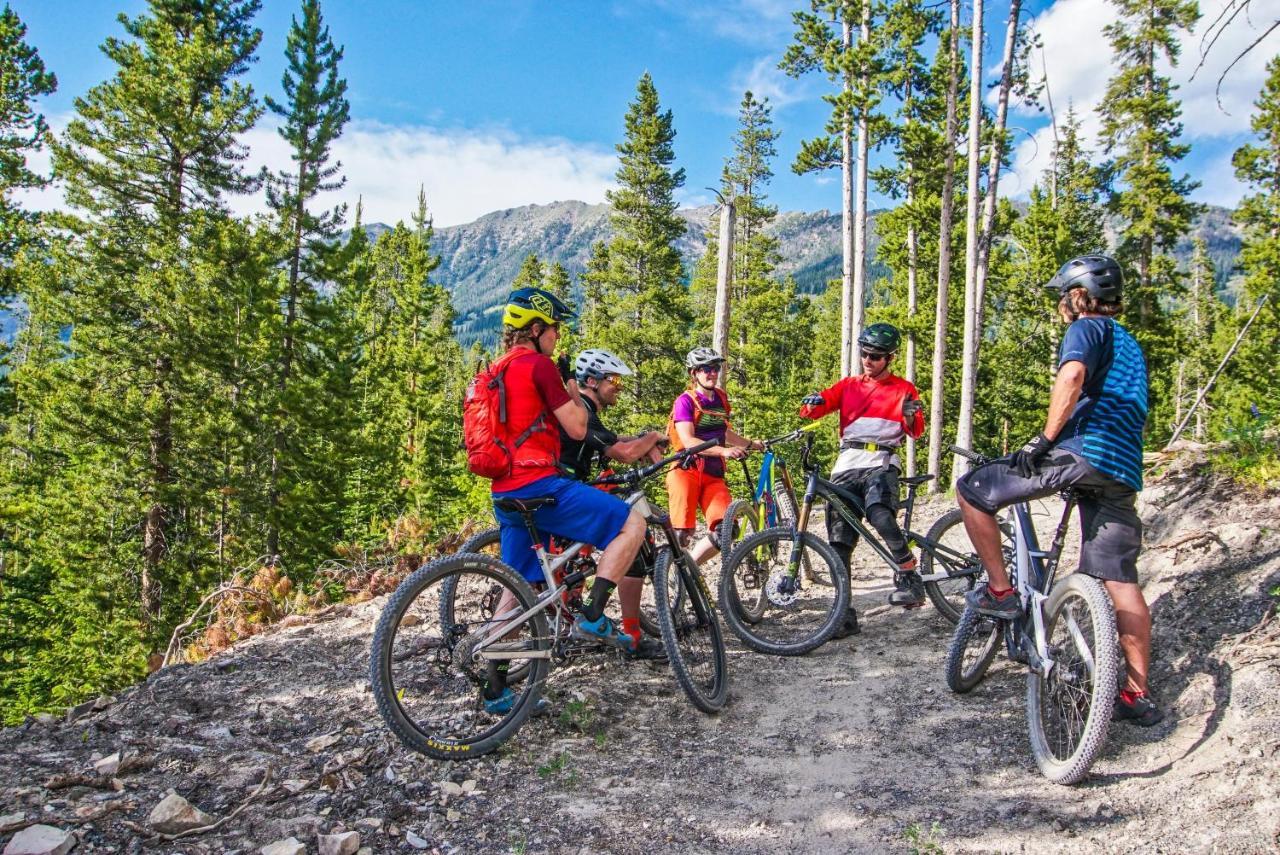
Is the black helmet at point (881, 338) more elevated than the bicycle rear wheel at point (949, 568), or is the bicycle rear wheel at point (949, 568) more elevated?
the black helmet at point (881, 338)

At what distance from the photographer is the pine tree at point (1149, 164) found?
2364cm

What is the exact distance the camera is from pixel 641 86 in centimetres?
2958

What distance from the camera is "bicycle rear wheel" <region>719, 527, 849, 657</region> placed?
5.80 metres

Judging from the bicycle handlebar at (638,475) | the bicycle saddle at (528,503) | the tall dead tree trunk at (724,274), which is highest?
the tall dead tree trunk at (724,274)

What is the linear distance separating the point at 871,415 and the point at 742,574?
1.84 m

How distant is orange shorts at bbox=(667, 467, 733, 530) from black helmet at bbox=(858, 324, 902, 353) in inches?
78.5

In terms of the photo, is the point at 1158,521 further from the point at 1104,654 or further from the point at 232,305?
the point at 232,305

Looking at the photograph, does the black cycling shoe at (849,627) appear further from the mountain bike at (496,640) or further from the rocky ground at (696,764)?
the mountain bike at (496,640)

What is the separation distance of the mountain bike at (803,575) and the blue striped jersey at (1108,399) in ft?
6.57

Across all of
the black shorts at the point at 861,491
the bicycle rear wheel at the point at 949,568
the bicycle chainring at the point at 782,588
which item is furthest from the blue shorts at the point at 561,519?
the bicycle rear wheel at the point at 949,568

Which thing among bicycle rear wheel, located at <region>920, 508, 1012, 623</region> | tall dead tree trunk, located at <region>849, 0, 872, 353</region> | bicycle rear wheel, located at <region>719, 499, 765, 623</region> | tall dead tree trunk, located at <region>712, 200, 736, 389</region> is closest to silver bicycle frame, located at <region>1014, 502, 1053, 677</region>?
bicycle rear wheel, located at <region>920, 508, 1012, 623</region>

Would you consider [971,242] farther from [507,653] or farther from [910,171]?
[507,653]

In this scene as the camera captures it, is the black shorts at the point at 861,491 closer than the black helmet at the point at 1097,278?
No

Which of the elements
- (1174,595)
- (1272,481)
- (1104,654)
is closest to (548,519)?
(1104,654)
